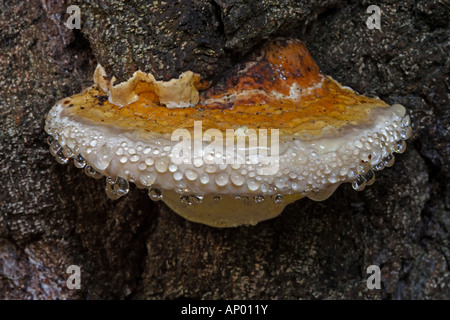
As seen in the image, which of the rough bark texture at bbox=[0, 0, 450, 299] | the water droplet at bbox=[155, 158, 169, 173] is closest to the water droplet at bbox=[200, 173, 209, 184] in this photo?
the water droplet at bbox=[155, 158, 169, 173]

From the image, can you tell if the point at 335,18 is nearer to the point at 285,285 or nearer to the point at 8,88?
the point at 285,285

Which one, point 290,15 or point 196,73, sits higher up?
point 290,15

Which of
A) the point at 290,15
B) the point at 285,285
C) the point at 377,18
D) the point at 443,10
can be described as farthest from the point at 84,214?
the point at 443,10
